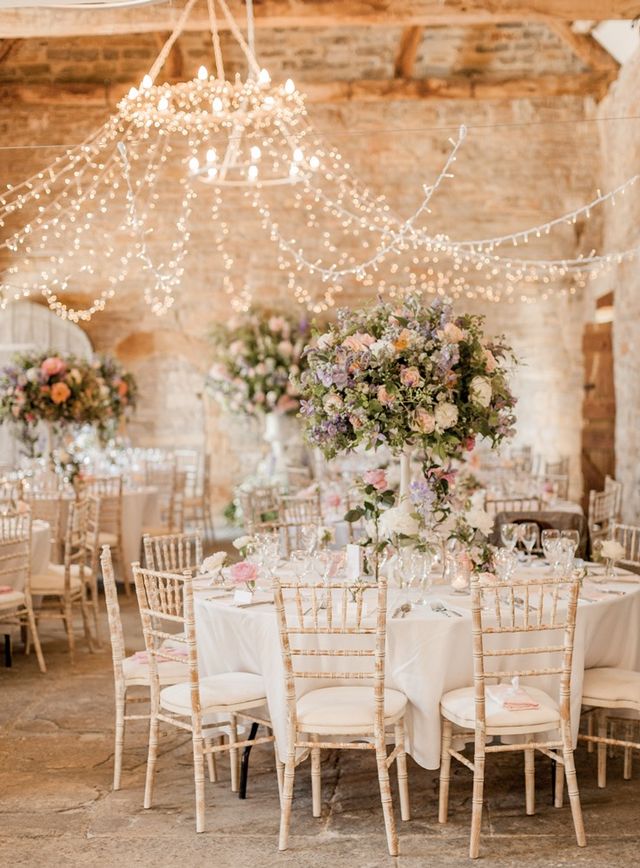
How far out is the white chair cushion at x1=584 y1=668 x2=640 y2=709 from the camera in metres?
4.35

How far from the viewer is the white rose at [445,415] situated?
15.0ft

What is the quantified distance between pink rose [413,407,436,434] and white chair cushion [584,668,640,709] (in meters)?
1.16

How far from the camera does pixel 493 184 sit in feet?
40.7

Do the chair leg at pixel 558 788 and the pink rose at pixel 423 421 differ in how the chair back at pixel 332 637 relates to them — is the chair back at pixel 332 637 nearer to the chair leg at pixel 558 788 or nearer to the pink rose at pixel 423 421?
the pink rose at pixel 423 421

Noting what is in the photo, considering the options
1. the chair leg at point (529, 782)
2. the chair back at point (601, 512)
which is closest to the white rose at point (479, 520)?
the chair leg at point (529, 782)

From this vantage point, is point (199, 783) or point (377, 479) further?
point (377, 479)

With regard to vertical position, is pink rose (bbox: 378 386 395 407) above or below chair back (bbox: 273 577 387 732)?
above

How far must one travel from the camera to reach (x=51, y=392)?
9.19 metres

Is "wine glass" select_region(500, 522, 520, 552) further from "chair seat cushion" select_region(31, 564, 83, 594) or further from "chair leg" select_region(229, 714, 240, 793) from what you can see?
"chair seat cushion" select_region(31, 564, 83, 594)

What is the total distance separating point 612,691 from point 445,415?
124cm

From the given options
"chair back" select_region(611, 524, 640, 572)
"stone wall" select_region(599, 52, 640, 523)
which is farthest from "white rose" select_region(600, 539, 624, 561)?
"stone wall" select_region(599, 52, 640, 523)

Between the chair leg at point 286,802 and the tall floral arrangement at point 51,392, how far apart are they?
572 cm

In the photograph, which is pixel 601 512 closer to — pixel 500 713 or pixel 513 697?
pixel 513 697

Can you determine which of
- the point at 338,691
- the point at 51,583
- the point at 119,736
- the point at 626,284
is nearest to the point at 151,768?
the point at 119,736
